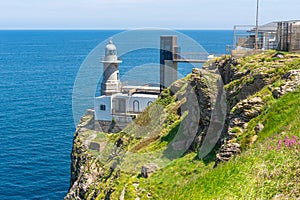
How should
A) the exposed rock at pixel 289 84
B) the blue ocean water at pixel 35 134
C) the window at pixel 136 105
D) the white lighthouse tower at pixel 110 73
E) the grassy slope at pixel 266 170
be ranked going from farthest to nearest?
the white lighthouse tower at pixel 110 73, the window at pixel 136 105, the blue ocean water at pixel 35 134, the exposed rock at pixel 289 84, the grassy slope at pixel 266 170

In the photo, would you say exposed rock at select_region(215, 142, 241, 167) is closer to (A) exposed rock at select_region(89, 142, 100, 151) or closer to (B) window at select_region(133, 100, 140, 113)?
(A) exposed rock at select_region(89, 142, 100, 151)

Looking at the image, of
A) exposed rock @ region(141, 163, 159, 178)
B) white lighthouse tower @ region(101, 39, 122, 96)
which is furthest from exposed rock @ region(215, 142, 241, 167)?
white lighthouse tower @ region(101, 39, 122, 96)

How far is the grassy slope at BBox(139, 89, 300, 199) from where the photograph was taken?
11922 millimetres

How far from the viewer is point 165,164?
78.3 ft

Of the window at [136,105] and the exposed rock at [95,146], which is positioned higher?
the window at [136,105]

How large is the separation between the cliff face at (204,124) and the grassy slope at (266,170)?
36.2 inches

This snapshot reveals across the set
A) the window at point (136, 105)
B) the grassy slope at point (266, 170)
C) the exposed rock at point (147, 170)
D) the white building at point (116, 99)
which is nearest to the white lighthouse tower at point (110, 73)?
the white building at point (116, 99)

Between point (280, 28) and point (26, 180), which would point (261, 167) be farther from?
point (26, 180)

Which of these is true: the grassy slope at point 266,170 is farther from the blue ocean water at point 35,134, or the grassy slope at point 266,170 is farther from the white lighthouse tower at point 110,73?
Answer: the white lighthouse tower at point 110,73

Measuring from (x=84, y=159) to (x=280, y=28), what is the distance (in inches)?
850

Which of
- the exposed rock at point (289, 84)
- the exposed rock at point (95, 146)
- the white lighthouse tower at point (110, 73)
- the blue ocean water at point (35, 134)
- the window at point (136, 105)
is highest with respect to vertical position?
the exposed rock at point (289, 84)

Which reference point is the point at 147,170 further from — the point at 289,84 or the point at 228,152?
the point at 289,84

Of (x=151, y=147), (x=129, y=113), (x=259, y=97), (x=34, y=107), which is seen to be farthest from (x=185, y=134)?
(x=34, y=107)

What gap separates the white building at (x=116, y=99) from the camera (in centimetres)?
5088
